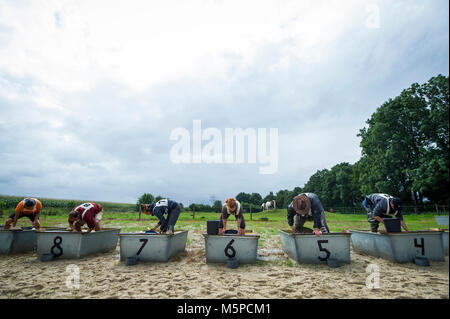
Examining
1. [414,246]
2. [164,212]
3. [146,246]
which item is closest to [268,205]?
[164,212]

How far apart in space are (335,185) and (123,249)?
66.5 meters

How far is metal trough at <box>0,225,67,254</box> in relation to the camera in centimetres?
785

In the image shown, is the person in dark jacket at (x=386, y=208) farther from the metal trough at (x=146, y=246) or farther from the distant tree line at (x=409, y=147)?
the distant tree line at (x=409, y=147)

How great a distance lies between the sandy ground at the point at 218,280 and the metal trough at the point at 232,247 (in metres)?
0.24

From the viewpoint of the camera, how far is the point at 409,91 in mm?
29219

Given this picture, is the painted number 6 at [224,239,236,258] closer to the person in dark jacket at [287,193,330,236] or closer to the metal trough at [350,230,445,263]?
the person in dark jacket at [287,193,330,236]

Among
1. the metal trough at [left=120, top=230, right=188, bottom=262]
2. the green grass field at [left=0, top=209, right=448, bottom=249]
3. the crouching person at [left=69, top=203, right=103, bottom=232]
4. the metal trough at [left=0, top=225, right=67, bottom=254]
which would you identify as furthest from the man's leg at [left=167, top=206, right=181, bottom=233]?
the metal trough at [left=0, top=225, right=67, bottom=254]

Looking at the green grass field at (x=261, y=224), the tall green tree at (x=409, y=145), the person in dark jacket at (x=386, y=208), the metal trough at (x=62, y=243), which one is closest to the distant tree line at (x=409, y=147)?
the tall green tree at (x=409, y=145)

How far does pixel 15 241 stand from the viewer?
7922 mm

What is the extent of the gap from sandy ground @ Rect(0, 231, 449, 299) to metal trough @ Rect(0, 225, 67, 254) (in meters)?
1.23

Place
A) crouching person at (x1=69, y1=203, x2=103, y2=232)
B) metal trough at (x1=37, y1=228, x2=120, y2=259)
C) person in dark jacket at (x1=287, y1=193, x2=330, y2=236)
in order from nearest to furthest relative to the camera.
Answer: person in dark jacket at (x1=287, y1=193, x2=330, y2=236)
metal trough at (x1=37, y1=228, x2=120, y2=259)
crouching person at (x1=69, y1=203, x2=103, y2=232)

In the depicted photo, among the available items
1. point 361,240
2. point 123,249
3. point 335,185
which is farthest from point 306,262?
point 335,185

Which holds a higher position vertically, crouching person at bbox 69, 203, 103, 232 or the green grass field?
crouching person at bbox 69, 203, 103, 232
